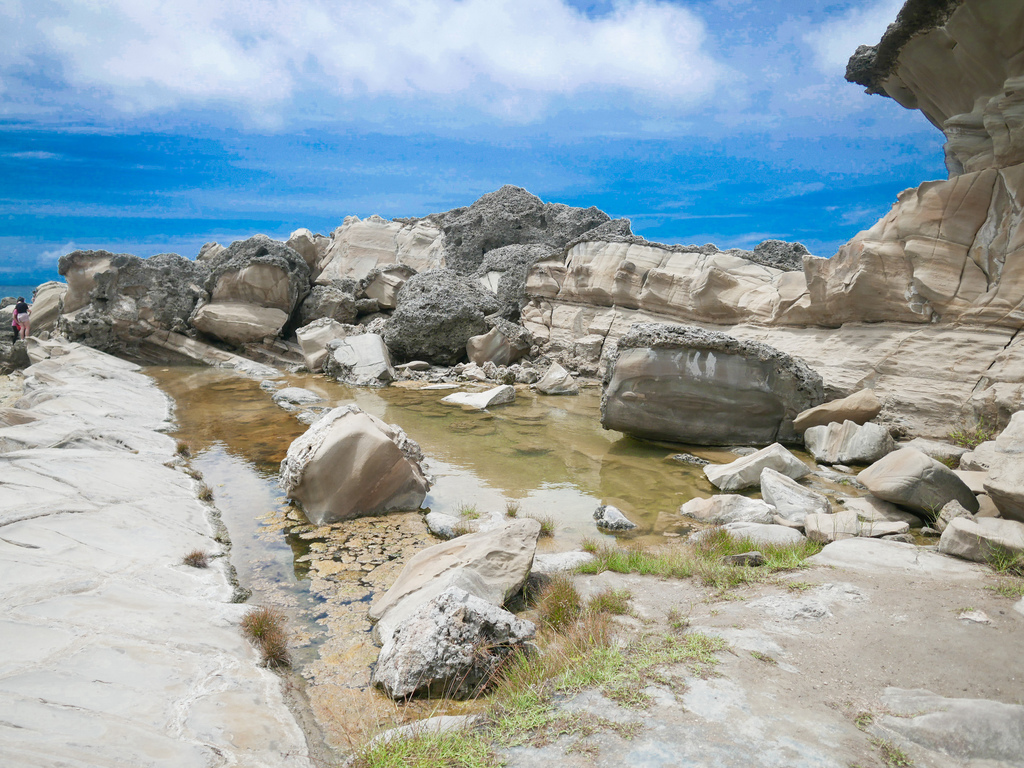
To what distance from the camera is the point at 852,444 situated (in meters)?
9.82

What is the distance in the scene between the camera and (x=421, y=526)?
713 centimetres

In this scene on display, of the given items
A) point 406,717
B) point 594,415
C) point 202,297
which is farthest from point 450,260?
point 406,717

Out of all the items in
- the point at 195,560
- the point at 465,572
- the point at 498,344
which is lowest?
the point at 195,560

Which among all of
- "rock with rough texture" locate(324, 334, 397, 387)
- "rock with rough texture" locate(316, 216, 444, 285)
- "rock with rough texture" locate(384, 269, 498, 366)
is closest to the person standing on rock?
"rock with rough texture" locate(316, 216, 444, 285)

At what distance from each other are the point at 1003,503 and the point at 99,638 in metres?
7.55

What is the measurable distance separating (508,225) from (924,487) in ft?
75.0

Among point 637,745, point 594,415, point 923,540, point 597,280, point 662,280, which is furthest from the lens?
point 597,280

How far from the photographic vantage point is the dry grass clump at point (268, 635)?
4.27m

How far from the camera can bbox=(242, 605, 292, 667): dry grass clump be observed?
427 cm

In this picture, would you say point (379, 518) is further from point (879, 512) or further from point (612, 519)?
point (879, 512)

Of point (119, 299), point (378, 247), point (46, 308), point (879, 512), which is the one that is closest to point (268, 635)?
point (879, 512)

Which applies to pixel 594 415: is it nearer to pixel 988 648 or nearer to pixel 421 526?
pixel 421 526

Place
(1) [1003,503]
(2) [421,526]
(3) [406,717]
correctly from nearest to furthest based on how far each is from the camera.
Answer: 1. (3) [406,717]
2. (1) [1003,503]
3. (2) [421,526]

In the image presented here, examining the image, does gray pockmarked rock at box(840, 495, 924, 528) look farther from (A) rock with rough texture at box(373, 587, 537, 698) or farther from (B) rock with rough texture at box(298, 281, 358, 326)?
(B) rock with rough texture at box(298, 281, 358, 326)
